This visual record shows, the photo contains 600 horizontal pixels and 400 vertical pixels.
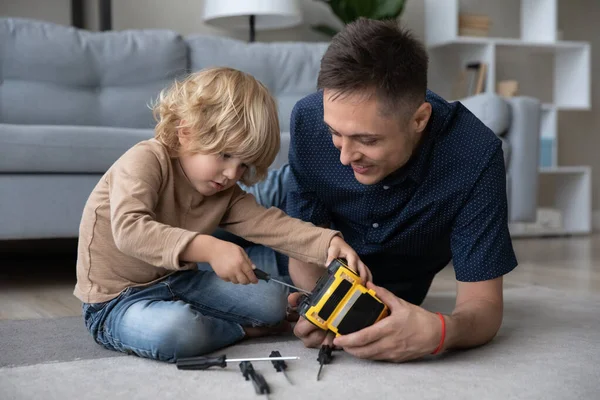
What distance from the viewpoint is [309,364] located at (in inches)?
44.5

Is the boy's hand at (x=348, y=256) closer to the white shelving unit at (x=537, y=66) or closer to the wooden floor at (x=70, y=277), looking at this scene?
the wooden floor at (x=70, y=277)

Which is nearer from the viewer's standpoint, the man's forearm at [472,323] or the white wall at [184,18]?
the man's forearm at [472,323]

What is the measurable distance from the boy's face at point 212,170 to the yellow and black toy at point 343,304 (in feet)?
0.88

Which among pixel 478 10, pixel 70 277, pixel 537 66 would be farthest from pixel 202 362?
pixel 537 66

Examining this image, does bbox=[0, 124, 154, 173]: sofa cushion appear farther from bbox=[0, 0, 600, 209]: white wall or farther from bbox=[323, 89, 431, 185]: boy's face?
bbox=[0, 0, 600, 209]: white wall

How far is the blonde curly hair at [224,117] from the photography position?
124 cm

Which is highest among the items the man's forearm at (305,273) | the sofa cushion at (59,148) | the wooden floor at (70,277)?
the sofa cushion at (59,148)

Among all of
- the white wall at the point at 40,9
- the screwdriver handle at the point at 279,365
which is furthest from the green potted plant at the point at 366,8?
the screwdriver handle at the point at 279,365

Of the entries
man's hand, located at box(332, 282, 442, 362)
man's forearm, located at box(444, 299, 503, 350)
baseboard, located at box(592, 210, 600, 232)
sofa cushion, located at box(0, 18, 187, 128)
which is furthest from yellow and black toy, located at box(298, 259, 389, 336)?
baseboard, located at box(592, 210, 600, 232)

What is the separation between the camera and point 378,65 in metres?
1.12

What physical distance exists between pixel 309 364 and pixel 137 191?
385 mm

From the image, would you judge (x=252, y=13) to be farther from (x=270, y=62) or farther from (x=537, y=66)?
(x=537, y=66)

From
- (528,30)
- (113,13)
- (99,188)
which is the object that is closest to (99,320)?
(99,188)

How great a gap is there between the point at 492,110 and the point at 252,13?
1.14m
